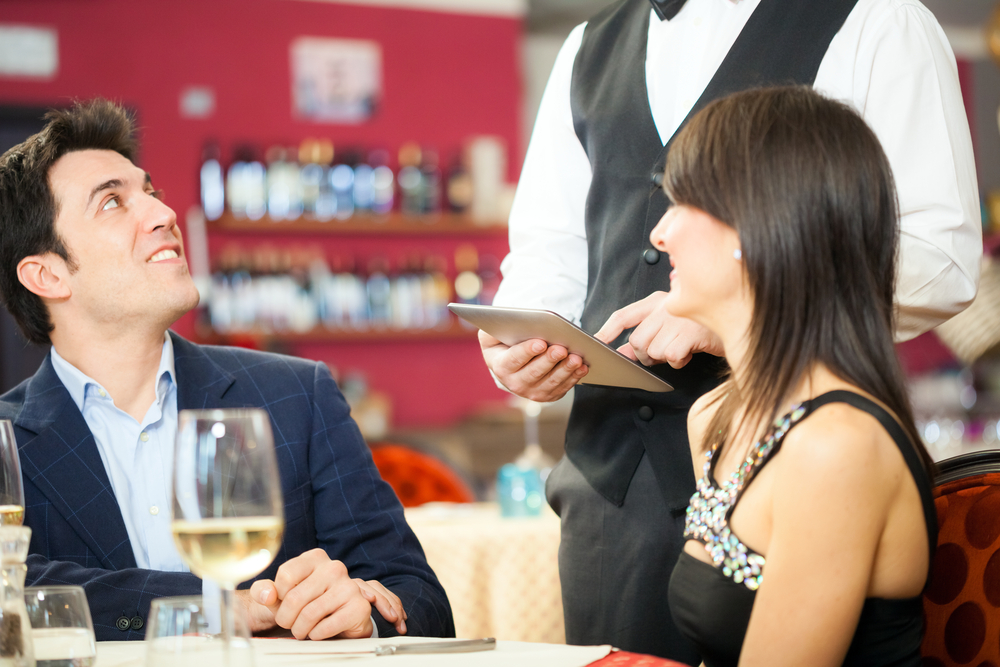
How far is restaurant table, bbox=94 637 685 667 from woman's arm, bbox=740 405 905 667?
0.16 meters

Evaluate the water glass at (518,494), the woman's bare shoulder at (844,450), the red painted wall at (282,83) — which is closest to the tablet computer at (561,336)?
the woman's bare shoulder at (844,450)

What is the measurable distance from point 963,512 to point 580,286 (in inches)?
26.5

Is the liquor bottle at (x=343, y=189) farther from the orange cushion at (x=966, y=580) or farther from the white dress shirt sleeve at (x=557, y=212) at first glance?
the orange cushion at (x=966, y=580)

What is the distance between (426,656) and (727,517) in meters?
0.36

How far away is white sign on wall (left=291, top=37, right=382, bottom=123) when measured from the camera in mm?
5426

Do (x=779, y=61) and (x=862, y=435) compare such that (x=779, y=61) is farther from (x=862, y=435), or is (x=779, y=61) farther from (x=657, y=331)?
(x=862, y=435)

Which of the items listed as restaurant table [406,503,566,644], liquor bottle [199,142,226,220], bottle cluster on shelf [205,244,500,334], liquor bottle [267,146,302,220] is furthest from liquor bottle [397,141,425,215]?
restaurant table [406,503,566,644]

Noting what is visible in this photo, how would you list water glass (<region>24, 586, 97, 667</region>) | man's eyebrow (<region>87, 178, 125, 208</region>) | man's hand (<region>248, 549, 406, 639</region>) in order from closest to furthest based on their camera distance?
water glass (<region>24, 586, 97, 667</region>), man's hand (<region>248, 549, 406, 639</region>), man's eyebrow (<region>87, 178, 125, 208</region>)

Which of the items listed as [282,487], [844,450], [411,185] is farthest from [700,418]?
[411,185]

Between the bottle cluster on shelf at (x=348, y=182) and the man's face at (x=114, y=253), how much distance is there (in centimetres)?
366

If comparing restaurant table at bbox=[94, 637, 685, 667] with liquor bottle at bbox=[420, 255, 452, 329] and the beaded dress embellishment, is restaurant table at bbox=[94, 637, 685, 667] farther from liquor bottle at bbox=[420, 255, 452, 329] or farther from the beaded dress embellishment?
liquor bottle at bbox=[420, 255, 452, 329]

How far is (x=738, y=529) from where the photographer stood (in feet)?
3.33

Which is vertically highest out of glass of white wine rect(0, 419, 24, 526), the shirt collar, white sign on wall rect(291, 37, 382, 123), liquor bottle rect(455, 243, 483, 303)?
white sign on wall rect(291, 37, 382, 123)

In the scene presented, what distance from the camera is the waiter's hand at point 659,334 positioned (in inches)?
48.4
